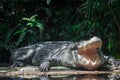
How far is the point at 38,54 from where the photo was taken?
8.00 meters

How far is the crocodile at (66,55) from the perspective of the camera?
20.7 feet

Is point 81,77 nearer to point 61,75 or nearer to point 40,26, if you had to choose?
point 61,75

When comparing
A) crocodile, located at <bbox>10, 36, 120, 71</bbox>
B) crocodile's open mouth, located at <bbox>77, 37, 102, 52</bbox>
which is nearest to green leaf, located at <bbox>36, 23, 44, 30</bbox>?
crocodile, located at <bbox>10, 36, 120, 71</bbox>

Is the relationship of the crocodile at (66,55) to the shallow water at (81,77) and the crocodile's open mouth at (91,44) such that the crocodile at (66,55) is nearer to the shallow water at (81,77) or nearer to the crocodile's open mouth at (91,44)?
the crocodile's open mouth at (91,44)

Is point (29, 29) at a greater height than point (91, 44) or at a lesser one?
greater

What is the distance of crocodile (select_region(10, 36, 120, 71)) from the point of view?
6312mm

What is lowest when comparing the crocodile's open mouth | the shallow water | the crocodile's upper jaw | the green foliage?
the shallow water

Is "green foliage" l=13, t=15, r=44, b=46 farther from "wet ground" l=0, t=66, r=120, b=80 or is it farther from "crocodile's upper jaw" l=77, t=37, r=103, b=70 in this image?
"crocodile's upper jaw" l=77, t=37, r=103, b=70

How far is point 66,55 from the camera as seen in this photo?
6.96 m

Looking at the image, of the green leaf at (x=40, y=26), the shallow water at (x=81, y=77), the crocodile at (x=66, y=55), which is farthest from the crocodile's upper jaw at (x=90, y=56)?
the green leaf at (x=40, y=26)

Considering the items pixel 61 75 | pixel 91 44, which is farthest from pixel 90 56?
pixel 61 75

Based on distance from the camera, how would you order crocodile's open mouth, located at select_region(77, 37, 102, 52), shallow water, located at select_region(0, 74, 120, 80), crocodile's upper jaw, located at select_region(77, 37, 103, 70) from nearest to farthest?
1. shallow water, located at select_region(0, 74, 120, 80)
2. crocodile's open mouth, located at select_region(77, 37, 102, 52)
3. crocodile's upper jaw, located at select_region(77, 37, 103, 70)

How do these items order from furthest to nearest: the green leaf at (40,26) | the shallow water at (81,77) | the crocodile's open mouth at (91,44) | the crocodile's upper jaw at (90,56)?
the green leaf at (40,26), the crocodile's upper jaw at (90,56), the crocodile's open mouth at (91,44), the shallow water at (81,77)

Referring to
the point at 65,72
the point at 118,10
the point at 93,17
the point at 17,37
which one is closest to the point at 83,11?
the point at 93,17
